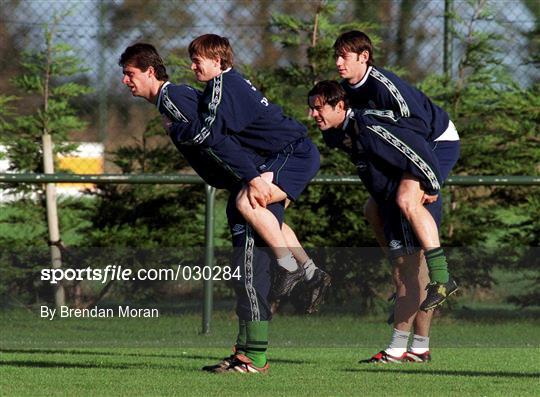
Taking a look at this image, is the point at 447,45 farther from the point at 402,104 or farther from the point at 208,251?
the point at 402,104

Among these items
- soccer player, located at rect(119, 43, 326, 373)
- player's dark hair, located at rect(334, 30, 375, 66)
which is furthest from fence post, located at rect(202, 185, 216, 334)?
soccer player, located at rect(119, 43, 326, 373)

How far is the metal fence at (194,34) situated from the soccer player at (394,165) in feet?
12.9

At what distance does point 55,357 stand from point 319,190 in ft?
10.6

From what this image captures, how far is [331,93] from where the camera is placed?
6.87m

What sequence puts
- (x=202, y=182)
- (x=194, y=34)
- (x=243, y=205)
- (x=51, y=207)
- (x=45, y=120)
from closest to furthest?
(x=243, y=205), (x=202, y=182), (x=51, y=207), (x=45, y=120), (x=194, y=34)

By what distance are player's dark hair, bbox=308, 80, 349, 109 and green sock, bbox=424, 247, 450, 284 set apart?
35.6 inches

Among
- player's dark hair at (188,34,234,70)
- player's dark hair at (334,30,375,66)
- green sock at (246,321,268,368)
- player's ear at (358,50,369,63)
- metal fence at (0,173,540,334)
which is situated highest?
player's dark hair at (334,30,375,66)

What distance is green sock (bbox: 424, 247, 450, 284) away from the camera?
6.57 metres

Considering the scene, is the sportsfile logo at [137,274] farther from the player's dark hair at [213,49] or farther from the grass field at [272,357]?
the player's dark hair at [213,49]

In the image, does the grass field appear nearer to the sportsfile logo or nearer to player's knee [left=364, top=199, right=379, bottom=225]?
the sportsfile logo

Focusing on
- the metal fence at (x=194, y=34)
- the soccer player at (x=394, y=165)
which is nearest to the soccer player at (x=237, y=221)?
the soccer player at (x=394, y=165)

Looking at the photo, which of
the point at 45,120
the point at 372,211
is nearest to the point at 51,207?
the point at 45,120

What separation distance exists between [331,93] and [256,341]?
4.61 feet

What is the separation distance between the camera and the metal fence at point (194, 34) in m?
11.0
